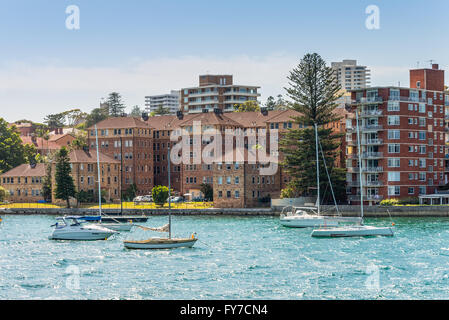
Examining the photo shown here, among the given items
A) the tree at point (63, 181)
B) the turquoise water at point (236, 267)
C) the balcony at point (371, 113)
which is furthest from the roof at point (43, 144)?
the turquoise water at point (236, 267)

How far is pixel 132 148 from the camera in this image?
121125 millimetres

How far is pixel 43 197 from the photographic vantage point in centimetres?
11325

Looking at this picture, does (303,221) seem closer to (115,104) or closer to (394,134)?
(394,134)

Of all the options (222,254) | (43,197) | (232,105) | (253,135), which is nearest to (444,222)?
(222,254)

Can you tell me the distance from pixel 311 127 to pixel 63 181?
39.5 metres

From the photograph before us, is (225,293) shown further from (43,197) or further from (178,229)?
(43,197)

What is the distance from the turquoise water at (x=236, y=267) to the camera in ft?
119

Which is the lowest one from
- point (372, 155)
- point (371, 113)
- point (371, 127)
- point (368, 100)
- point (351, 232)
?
point (351, 232)

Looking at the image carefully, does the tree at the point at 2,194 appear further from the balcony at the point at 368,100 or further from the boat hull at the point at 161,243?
the boat hull at the point at 161,243

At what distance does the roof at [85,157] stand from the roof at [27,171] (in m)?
6.65

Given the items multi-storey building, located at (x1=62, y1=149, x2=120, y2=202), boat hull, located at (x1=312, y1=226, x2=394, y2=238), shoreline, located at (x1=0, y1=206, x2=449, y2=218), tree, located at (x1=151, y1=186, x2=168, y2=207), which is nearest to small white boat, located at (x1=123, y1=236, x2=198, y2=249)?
boat hull, located at (x1=312, y1=226, x2=394, y2=238)

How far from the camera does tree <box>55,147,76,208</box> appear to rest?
4058 inches

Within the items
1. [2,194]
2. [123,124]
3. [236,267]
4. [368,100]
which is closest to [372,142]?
[368,100]

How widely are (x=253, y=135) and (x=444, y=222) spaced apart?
156ft
